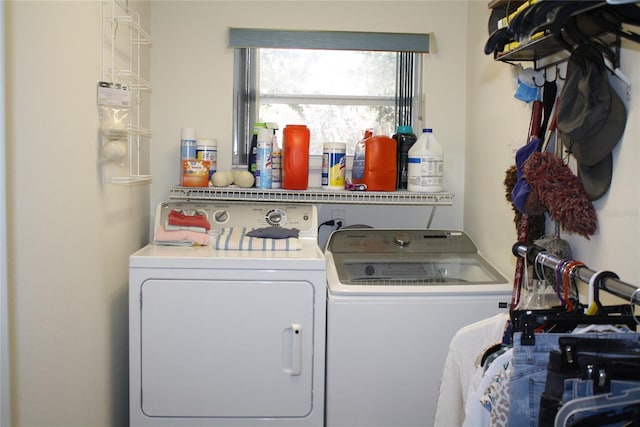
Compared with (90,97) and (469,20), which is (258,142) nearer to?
(90,97)

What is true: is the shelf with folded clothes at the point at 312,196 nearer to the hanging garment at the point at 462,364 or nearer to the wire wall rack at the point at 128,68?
the wire wall rack at the point at 128,68

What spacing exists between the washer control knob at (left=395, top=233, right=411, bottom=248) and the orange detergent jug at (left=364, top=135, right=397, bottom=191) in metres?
0.23

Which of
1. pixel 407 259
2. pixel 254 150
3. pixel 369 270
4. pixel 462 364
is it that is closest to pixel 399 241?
pixel 407 259

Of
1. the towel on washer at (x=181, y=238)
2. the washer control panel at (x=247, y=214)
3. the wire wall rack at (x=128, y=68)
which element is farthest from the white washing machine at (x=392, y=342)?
the wire wall rack at (x=128, y=68)

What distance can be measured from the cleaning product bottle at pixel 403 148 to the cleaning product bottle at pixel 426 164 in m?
0.13

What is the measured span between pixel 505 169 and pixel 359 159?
698 millimetres

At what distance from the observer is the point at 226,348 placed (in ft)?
7.41

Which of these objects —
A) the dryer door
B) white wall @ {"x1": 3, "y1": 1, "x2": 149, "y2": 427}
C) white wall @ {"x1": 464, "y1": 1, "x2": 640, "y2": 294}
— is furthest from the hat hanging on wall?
white wall @ {"x1": 3, "y1": 1, "x2": 149, "y2": 427}

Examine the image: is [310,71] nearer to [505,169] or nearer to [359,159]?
[359,159]

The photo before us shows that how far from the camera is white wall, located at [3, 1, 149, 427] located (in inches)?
64.4

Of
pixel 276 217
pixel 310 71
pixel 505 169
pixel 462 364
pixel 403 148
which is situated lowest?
pixel 462 364

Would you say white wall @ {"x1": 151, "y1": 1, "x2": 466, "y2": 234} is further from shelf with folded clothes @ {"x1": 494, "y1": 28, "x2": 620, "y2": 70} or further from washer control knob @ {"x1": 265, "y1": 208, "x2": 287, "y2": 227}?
shelf with folded clothes @ {"x1": 494, "y1": 28, "x2": 620, "y2": 70}

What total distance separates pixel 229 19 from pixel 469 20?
4.00ft

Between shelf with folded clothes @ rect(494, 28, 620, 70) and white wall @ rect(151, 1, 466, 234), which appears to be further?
white wall @ rect(151, 1, 466, 234)
